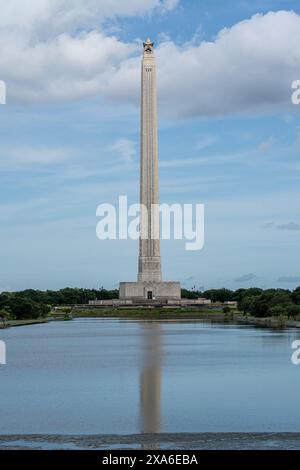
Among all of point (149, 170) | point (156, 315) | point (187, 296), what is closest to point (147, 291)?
point (156, 315)

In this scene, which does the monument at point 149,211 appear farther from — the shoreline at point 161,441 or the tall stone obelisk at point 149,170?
the shoreline at point 161,441

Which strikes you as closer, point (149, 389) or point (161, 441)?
point (161, 441)

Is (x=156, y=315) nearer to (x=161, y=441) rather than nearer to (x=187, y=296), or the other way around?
(x=187, y=296)

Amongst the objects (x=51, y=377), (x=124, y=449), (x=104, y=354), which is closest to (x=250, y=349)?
(x=104, y=354)

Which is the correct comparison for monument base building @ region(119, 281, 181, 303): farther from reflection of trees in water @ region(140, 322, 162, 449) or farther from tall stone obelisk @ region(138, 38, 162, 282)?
reflection of trees in water @ region(140, 322, 162, 449)

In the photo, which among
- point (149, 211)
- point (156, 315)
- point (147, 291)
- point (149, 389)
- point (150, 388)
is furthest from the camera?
point (147, 291)

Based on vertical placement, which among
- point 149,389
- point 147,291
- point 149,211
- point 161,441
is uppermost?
point 149,211

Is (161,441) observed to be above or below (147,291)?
below

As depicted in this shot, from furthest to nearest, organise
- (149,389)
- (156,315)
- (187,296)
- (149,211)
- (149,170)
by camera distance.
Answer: (187,296) → (149,211) → (149,170) → (156,315) → (149,389)
